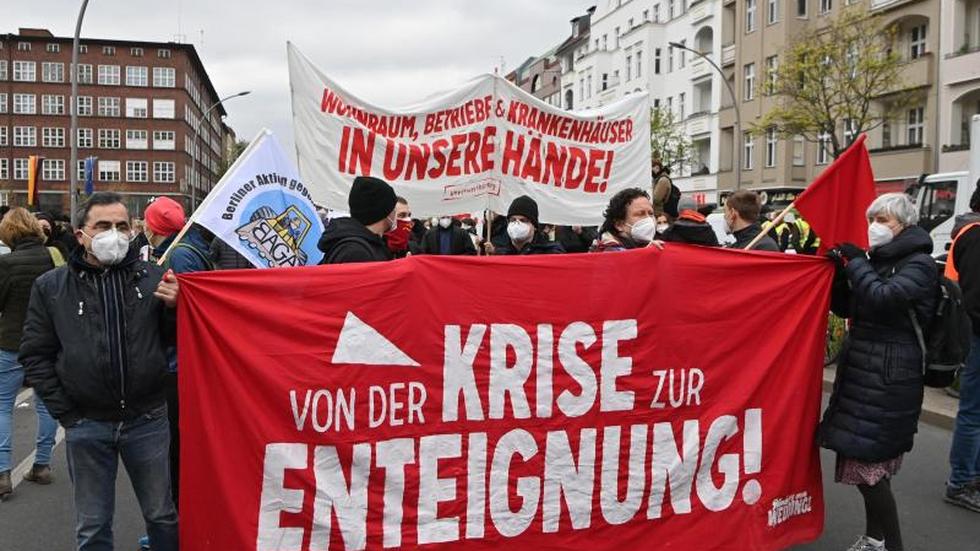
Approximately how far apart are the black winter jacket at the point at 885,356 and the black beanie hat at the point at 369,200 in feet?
7.76

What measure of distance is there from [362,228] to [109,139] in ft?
310

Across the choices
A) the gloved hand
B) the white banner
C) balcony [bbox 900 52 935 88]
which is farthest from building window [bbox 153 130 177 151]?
the gloved hand

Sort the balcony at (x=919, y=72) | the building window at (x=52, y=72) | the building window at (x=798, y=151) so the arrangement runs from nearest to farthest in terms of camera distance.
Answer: the balcony at (x=919, y=72) < the building window at (x=798, y=151) < the building window at (x=52, y=72)

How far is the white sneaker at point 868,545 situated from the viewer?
429 centimetres

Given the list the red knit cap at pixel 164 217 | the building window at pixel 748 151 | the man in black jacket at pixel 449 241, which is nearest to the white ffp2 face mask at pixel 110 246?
the red knit cap at pixel 164 217

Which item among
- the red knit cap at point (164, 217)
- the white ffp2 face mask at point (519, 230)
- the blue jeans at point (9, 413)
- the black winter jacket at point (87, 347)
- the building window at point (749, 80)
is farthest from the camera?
the building window at point (749, 80)

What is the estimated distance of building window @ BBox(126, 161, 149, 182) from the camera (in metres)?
90.0

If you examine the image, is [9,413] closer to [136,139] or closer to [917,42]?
[917,42]

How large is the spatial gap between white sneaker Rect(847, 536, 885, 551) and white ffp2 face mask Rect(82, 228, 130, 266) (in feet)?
12.4

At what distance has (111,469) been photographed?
367 cm

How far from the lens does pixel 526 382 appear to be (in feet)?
13.3

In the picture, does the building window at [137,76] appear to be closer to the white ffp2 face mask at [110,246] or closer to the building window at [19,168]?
the building window at [19,168]

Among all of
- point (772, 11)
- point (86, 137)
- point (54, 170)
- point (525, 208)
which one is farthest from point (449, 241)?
point (86, 137)

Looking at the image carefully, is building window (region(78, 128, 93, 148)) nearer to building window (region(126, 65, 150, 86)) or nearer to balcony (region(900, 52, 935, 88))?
building window (region(126, 65, 150, 86))
